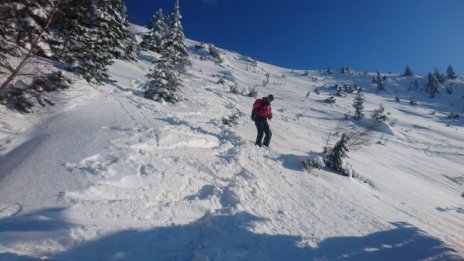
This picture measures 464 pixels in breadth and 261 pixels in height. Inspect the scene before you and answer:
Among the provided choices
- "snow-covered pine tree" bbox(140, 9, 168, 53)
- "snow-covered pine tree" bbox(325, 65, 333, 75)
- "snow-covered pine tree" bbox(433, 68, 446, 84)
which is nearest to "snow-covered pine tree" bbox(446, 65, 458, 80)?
"snow-covered pine tree" bbox(433, 68, 446, 84)

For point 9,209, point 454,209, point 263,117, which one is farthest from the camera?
point 263,117

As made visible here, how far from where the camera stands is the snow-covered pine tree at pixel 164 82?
13.6m

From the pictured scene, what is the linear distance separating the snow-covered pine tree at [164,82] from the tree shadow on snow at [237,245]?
959cm

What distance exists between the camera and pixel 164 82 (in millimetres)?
13703

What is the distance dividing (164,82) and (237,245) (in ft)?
34.5

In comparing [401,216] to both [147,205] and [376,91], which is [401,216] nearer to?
[147,205]

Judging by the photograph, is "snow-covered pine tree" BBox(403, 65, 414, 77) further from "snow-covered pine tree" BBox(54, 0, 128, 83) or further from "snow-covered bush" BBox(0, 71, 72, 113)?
"snow-covered bush" BBox(0, 71, 72, 113)

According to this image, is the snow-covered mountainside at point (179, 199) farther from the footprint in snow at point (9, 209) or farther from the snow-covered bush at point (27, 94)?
the snow-covered bush at point (27, 94)

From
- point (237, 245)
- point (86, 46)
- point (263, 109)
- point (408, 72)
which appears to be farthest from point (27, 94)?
point (408, 72)

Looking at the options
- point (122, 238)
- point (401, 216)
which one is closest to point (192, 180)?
point (122, 238)

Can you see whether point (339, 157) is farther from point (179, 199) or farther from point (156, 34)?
point (156, 34)

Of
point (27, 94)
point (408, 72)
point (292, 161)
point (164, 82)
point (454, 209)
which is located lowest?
point (454, 209)

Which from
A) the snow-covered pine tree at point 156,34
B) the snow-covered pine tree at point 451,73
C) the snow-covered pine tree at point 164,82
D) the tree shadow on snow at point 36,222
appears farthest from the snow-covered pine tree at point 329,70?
the tree shadow on snow at point 36,222

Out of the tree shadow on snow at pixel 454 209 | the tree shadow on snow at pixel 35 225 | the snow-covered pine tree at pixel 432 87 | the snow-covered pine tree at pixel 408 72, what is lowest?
the tree shadow on snow at pixel 454 209
